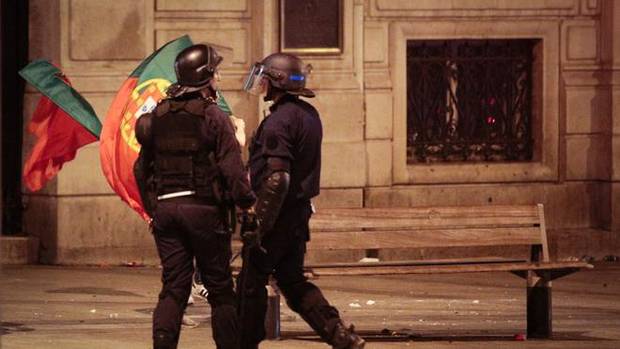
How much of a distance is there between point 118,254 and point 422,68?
3.22 meters

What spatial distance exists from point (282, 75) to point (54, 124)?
9.01 ft

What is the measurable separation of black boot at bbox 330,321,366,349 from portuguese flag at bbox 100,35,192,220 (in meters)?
2.14

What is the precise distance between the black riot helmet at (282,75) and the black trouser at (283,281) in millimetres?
678

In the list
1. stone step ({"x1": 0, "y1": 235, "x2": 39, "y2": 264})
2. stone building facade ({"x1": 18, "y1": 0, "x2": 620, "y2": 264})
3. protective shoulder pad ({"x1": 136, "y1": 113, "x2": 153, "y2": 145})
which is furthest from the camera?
stone step ({"x1": 0, "y1": 235, "x2": 39, "y2": 264})

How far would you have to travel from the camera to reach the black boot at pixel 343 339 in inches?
376

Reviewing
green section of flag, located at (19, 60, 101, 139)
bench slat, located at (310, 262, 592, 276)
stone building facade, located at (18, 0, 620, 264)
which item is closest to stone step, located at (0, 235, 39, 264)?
stone building facade, located at (18, 0, 620, 264)

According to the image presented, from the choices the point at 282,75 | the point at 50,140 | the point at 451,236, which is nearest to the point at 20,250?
the point at 50,140

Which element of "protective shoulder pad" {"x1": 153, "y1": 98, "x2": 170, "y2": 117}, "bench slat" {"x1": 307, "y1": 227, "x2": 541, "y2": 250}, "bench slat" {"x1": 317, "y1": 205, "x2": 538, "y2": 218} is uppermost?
"protective shoulder pad" {"x1": 153, "y1": 98, "x2": 170, "y2": 117}

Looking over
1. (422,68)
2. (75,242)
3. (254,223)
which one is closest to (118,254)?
(75,242)

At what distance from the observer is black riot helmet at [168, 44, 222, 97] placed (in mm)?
9250

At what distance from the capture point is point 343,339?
9539 millimetres

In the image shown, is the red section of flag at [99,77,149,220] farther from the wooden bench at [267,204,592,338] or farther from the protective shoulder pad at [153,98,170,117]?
the protective shoulder pad at [153,98,170,117]

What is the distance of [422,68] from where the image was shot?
51.0ft

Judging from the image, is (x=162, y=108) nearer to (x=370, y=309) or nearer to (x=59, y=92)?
(x=59, y=92)
